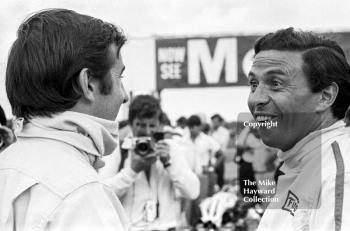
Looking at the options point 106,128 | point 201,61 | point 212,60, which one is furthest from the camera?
point 201,61

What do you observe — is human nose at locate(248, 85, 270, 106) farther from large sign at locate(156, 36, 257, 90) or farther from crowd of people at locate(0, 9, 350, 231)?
large sign at locate(156, 36, 257, 90)

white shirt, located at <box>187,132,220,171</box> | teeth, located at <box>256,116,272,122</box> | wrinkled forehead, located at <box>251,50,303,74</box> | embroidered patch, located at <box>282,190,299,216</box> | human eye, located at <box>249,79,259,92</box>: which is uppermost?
wrinkled forehead, located at <box>251,50,303,74</box>

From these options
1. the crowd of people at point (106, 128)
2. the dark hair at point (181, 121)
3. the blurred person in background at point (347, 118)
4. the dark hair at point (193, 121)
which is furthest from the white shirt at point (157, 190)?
the dark hair at point (181, 121)

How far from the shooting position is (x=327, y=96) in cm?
161

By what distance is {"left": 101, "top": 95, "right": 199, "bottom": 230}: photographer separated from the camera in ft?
10.1

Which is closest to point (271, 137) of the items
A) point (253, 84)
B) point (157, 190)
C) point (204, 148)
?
point (253, 84)

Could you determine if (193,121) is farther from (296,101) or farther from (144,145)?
(296,101)

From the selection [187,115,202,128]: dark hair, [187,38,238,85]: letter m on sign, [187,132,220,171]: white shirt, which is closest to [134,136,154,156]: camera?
[187,38,238,85]: letter m on sign

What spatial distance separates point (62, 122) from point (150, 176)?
198cm

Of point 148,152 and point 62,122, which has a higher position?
point 62,122

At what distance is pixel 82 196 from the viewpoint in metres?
1.12

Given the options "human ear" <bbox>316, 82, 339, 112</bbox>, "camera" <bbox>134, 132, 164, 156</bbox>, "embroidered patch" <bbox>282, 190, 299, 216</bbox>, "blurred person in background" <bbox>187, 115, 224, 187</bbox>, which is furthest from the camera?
"blurred person in background" <bbox>187, 115, 224, 187</bbox>

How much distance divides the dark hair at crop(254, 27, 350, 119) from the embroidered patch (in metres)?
0.28

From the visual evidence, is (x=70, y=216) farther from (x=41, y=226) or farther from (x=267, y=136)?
(x=267, y=136)
